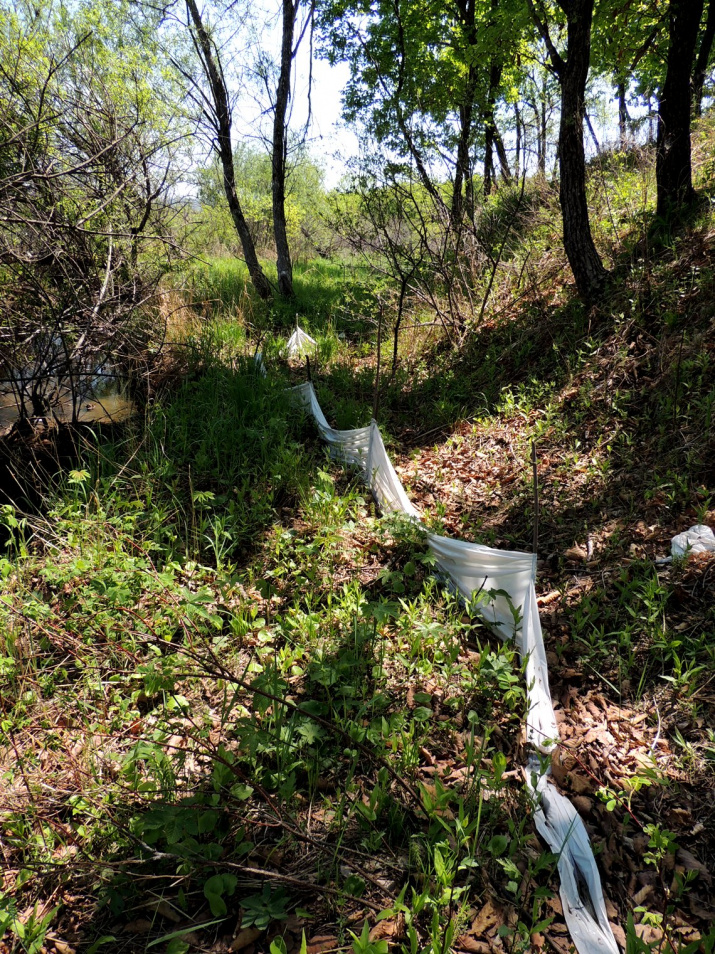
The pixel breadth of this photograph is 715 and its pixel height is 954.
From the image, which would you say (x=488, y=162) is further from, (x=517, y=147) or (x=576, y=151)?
(x=576, y=151)

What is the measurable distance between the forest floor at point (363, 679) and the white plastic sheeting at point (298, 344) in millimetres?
2615

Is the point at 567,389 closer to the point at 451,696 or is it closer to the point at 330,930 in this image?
the point at 451,696

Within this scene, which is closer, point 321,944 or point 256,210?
point 321,944

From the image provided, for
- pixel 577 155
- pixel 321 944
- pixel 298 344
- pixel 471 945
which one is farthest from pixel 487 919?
pixel 298 344

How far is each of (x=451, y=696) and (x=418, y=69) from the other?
1018 cm

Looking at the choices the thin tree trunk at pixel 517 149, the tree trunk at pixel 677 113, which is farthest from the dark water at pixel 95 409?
the thin tree trunk at pixel 517 149

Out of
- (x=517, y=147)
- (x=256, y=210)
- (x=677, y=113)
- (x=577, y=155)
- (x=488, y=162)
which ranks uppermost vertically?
(x=256, y=210)

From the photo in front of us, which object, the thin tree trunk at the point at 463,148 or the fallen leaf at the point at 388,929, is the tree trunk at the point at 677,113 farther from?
the fallen leaf at the point at 388,929

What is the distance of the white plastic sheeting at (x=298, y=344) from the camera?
7449 millimetres

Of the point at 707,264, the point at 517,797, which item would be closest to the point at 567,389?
the point at 707,264

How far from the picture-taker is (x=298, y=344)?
761 cm

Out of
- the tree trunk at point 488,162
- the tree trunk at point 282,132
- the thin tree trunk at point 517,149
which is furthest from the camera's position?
the tree trunk at point 488,162

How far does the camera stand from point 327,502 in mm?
3918

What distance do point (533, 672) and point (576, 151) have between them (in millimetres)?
4867
